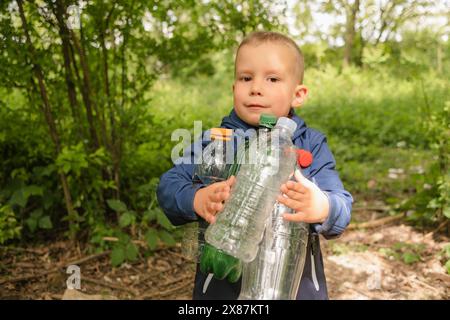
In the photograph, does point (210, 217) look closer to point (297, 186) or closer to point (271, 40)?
point (297, 186)

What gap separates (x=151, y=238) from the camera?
370 centimetres

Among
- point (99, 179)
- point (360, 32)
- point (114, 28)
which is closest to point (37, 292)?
point (99, 179)

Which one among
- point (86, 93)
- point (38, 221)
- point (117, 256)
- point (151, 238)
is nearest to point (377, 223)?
point (151, 238)

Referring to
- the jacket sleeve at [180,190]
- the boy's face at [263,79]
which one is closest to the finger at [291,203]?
the jacket sleeve at [180,190]

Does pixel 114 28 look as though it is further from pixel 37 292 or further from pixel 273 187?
pixel 273 187

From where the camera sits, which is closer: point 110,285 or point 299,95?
point 299,95

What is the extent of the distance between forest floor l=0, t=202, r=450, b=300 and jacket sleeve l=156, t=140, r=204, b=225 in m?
1.84

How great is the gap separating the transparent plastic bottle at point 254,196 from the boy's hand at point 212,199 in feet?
0.11

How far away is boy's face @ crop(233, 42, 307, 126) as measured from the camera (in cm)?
168

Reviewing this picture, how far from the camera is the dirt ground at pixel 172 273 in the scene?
337cm

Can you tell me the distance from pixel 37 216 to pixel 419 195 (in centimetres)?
327

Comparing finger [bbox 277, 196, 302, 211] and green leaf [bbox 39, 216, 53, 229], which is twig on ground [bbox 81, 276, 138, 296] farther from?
finger [bbox 277, 196, 302, 211]

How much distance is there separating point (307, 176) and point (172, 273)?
7.72 ft

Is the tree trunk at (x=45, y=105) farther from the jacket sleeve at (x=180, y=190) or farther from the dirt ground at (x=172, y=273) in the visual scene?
the jacket sleeve at (x=180, y=190)
